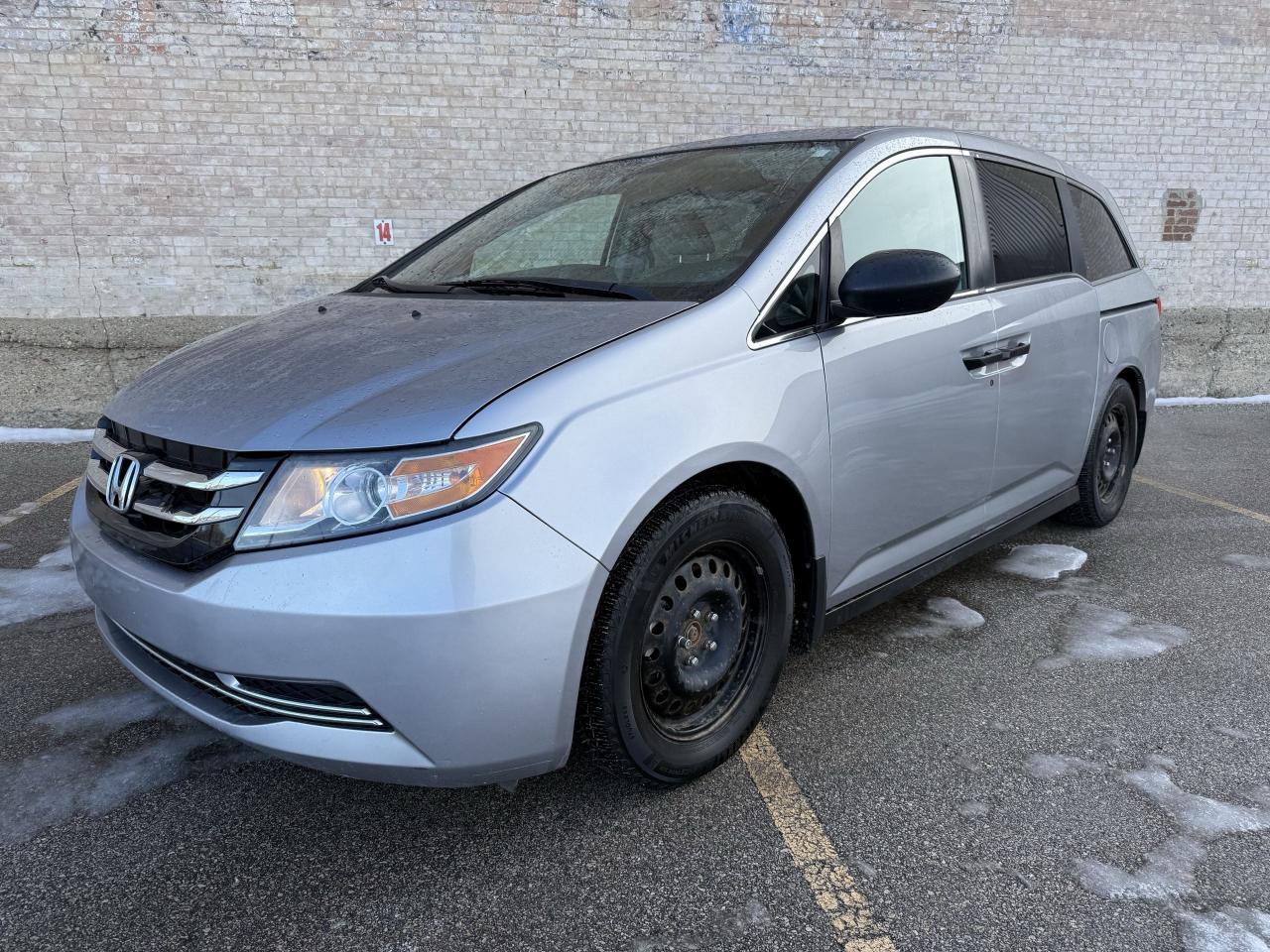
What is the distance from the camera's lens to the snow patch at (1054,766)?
2334 mm

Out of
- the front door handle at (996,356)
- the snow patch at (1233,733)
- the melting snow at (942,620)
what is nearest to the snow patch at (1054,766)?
the snow patch at (1233,733)

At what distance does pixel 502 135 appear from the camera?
277 inches

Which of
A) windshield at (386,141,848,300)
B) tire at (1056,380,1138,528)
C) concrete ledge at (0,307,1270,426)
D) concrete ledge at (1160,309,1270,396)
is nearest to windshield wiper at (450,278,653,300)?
windshield at (386,141,848,300)

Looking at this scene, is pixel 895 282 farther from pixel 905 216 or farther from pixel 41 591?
pixel 41 591

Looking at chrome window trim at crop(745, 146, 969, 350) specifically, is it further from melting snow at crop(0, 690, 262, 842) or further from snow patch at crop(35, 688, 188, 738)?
snow patch at crop(35, 688, 188, 738)

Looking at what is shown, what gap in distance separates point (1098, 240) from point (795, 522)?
2.49m

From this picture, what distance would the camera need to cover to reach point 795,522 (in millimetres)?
2408

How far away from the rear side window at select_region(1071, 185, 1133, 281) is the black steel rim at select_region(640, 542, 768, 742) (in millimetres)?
2358

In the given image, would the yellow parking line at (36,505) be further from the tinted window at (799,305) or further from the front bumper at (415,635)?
the tinted window at (799,305)

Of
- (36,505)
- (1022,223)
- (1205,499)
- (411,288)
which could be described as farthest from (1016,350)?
(36,505)

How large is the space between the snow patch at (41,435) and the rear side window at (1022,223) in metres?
6.10

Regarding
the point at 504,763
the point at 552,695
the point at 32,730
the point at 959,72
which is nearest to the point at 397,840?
the point at 504,763

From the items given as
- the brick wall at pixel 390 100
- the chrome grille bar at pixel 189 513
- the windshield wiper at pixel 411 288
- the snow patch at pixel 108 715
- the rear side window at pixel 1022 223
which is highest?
the brick wall at pixel 390 100

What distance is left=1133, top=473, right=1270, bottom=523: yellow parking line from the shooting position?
15.3 feet
